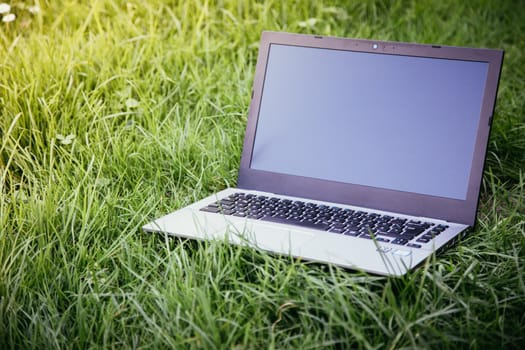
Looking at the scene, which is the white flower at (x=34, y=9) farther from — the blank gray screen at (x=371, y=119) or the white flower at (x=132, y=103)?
the blank gray screen at (x=371, y=119)

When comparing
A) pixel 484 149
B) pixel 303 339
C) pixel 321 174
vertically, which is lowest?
pixel 303 339

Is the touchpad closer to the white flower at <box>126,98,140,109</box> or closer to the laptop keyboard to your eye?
the laptop keyboard

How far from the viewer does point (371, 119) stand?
2414 millimetres

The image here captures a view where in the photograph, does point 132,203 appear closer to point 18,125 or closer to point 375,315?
point 18,125

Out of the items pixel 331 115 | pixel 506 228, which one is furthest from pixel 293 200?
pixel 506 228

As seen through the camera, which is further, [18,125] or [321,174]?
[18,125]

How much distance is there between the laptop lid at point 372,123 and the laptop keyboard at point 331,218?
7 centimetres

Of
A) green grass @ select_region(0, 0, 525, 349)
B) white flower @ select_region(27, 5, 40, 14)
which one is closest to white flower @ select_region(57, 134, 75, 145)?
green grass @ select_region(0, 0, 525, 349)

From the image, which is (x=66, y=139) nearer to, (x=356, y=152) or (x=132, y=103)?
(x=132, y=103)

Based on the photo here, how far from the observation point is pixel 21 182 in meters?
2.72

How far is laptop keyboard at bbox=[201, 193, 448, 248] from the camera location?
2.12 m

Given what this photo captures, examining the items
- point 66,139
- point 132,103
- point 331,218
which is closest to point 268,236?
point 331,218

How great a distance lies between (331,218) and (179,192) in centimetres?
69

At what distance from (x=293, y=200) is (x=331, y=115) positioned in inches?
11.9
